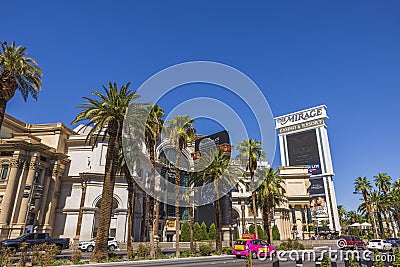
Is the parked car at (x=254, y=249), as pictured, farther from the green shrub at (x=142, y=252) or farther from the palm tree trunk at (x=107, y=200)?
the palm tree trunk at (x=107, y=200)

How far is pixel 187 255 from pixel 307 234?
58.4m

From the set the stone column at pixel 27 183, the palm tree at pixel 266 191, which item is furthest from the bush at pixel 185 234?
the stone column at pixel 27 183

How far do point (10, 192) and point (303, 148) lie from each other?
131 m

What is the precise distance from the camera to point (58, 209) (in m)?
A: 48.2

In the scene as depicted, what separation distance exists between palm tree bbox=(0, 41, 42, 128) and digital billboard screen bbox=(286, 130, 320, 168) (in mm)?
129449

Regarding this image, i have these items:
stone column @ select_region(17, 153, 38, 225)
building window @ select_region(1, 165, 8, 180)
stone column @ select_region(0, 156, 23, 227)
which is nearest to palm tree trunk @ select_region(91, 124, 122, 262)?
stone column @ select_region(17, 153, 38, 225)

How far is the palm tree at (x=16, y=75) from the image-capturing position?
22.8m

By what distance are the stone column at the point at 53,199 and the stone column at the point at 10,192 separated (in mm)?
6666

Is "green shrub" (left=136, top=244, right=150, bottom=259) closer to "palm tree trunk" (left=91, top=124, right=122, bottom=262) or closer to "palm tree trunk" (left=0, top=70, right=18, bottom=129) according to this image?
"palm tree trunk" (left=91, top=124, right=122, bottom=262)

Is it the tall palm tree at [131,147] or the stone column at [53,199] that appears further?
the stone column at [53,199]

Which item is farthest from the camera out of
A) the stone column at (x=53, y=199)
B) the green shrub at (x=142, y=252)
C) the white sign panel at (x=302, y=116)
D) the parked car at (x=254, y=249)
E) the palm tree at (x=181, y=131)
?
the white sign panel at (x=302, y=116)

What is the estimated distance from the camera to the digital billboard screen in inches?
5359

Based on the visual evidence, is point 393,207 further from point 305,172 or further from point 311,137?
point 311,137

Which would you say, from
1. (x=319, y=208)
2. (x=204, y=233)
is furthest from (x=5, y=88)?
(x=319, y=208)
